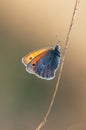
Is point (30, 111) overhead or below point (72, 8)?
below

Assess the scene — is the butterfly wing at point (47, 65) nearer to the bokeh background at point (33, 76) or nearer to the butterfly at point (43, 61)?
the butterfly at point (43, 61)

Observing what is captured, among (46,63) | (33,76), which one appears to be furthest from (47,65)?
(33,76)

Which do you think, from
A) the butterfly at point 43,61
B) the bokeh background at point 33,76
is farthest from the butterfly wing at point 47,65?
the bokeh background at point 33,76

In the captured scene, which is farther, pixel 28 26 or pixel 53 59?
pixel 28 26

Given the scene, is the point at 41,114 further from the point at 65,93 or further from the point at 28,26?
the point at 28,26

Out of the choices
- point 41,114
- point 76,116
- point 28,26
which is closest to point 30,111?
point 41,114

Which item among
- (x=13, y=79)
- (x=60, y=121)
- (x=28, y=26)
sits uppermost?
(x=28, y=26)

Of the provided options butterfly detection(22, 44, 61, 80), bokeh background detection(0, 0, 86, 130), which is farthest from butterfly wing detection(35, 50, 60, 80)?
bokeh background detection(0, 0, 86, 130)
